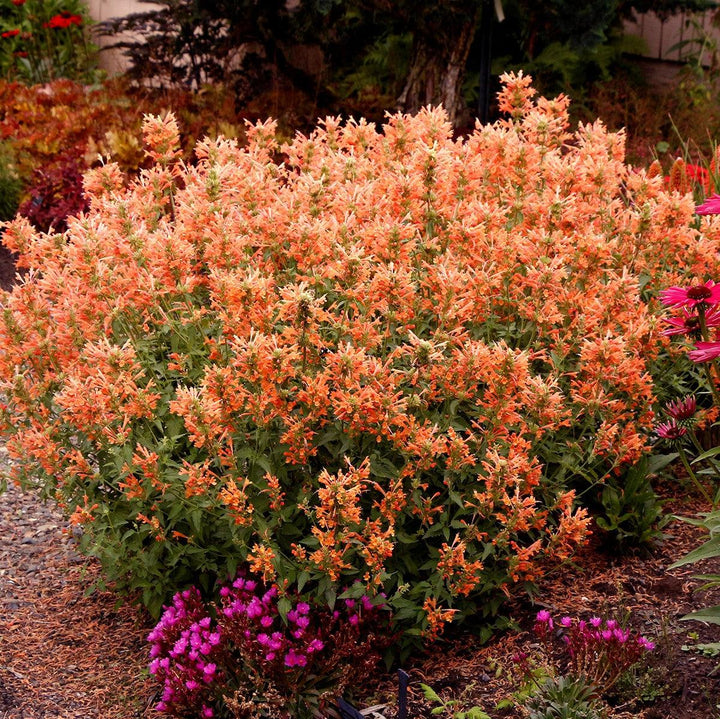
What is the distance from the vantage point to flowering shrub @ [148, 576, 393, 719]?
2947 millimetres

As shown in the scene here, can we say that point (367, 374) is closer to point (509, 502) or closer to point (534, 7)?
point (509, 502)

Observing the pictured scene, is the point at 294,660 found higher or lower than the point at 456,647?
higher

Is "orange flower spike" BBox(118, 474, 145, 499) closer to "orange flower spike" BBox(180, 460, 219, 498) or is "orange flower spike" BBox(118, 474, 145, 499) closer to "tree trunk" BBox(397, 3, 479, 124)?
"orange flower spike" BBox(180, 460, 219, 498)

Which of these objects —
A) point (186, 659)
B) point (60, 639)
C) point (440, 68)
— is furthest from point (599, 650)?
point (440, 68)

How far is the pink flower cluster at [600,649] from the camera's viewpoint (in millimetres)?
2811

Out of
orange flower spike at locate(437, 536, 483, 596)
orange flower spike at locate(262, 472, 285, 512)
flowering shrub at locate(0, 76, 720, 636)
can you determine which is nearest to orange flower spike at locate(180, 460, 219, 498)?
flowering shrub at locate(0, 76, 720, 636)

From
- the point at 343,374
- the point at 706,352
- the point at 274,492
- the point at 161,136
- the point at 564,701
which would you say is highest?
the point at 161,136

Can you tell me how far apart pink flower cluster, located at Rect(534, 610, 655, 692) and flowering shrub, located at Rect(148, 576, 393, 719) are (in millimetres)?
574

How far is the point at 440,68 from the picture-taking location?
860 cm

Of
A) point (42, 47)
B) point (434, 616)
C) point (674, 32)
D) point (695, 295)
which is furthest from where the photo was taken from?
point (42, 47)

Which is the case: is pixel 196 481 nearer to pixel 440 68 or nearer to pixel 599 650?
pixel 599 650

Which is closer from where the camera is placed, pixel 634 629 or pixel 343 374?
pixel 343 374

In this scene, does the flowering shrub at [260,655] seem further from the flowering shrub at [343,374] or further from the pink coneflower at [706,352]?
the pink coneflower at [706,352]

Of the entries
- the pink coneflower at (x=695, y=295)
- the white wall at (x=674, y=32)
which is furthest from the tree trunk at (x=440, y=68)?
the pink coneflower at (x=695, y=295)
